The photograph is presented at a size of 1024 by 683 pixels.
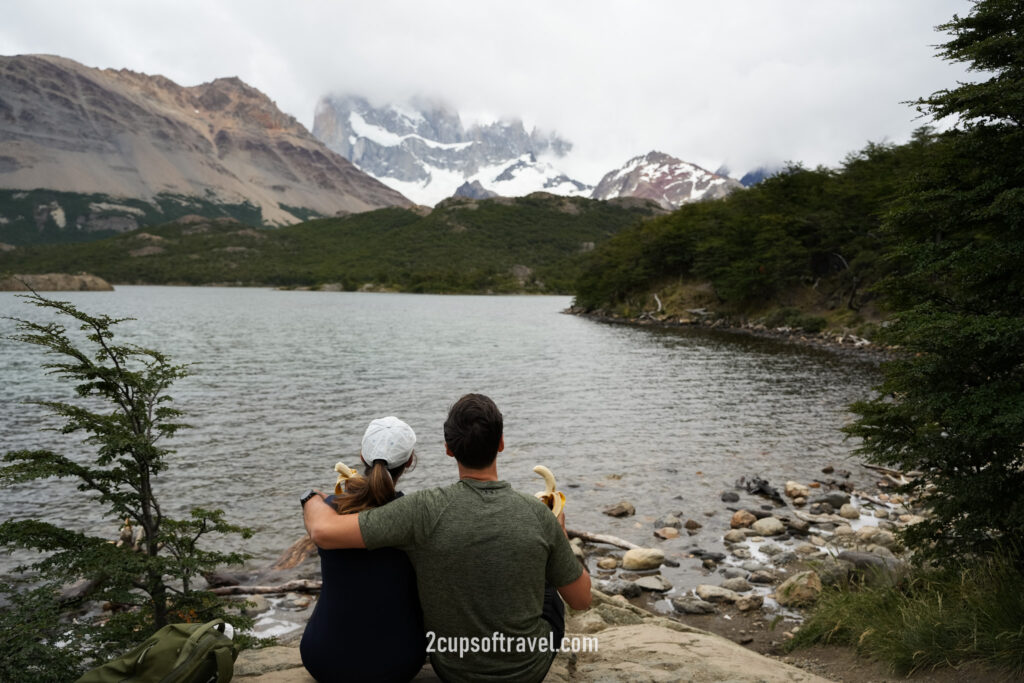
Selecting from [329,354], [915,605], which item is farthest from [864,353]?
[915,605]

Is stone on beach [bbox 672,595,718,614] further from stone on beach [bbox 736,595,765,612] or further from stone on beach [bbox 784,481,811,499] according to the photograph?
stone on beach [bbox 784,481,811,499]

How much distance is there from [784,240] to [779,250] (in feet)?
5.42

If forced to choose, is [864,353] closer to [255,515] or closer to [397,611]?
[255,515]

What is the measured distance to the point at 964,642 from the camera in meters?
6.29

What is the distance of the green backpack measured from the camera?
4023 millimetres

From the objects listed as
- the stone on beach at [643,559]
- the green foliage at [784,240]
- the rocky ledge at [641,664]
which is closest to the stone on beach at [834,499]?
the stone on beach at [643,559]

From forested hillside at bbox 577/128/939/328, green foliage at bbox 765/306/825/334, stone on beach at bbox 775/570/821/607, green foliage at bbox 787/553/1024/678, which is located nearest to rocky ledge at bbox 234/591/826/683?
green foliage at bbox 787/553/1024/678

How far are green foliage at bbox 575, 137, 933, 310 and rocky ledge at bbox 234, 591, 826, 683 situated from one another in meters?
47.5

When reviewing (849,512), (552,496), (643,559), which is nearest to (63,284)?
(643,559)

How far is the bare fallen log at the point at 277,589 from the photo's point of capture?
36.8 ft

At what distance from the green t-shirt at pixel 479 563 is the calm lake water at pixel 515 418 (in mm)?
9531

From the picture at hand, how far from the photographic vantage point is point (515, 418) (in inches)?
1050

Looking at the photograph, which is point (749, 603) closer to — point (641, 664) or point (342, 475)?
point (641, 664)

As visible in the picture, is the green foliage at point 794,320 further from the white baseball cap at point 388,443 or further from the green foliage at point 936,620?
the white baseball cap at point 388,443
